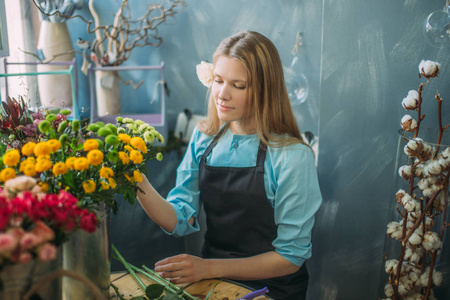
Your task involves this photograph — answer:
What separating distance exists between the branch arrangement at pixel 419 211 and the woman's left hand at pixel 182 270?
587 mm

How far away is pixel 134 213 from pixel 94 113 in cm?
47

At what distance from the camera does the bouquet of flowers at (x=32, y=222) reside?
546 mm

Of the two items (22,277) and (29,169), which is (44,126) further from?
(22,277)

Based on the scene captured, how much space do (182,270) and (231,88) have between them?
1.73 feet

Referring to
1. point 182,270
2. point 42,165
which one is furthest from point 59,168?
point 182,270

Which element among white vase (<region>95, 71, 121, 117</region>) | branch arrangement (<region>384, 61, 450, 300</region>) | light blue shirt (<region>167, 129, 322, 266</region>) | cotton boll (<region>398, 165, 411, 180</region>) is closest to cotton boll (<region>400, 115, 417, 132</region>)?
branch arrangement (<region>384, 61, 450, 300</region>)

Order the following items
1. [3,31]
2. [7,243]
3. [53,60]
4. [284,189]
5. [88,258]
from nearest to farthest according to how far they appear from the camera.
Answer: [7,243] < [88,258] < [284,189] < [3,31] < [53,60]

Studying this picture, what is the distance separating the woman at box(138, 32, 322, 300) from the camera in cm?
125

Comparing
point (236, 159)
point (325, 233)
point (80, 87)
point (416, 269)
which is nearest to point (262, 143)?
point (236, 159)

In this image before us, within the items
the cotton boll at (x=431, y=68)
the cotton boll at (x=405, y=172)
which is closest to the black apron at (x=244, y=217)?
the cotton boll at (x=405, y=172)

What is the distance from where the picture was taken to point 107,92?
6.14ft

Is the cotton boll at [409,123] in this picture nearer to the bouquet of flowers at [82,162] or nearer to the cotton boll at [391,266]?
the cotton boll at [391,266]

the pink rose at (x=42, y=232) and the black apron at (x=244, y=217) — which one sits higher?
the pink rose at (x=42, y=232)

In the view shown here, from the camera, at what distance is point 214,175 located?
4.56ft
